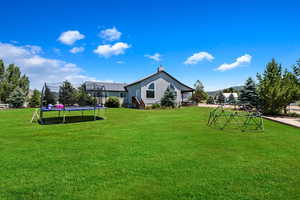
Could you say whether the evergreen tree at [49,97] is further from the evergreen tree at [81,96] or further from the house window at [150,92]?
the house window at [150,92]

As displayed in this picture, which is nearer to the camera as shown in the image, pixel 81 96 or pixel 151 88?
pixel 81 96

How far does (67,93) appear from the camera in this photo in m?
11.3

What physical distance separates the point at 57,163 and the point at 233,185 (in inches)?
143

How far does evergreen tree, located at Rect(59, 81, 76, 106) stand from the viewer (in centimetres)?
1117

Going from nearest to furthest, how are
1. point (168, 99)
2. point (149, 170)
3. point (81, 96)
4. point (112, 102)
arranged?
point (149, 170) → point (81, 96) → point (168, 99) → point (112, 102)

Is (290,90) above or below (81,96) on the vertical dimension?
above

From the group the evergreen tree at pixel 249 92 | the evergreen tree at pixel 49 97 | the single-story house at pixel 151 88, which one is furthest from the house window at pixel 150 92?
the evergreen tree at pixel 249 92

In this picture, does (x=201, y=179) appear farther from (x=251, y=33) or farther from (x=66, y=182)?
(x=251, y=33)

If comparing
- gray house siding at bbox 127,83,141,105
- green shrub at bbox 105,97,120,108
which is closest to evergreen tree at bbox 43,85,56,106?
green shrub at bbox 105,97,120,108

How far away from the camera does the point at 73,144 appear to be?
473cm

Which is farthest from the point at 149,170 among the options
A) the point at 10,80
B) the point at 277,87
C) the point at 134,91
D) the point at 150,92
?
the point at 10,80

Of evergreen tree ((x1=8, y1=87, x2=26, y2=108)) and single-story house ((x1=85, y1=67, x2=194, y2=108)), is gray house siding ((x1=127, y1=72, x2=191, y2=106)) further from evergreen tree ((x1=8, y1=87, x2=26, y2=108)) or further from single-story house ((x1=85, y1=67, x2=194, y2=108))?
evergreen tree ((x1=8, y1=87, x2=26, y2=108))

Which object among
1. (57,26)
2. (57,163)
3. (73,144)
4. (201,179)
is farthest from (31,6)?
(201,179)

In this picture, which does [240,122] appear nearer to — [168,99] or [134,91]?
[168,99]
